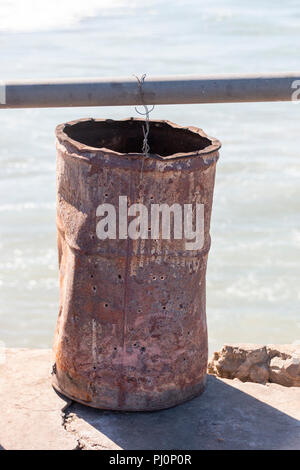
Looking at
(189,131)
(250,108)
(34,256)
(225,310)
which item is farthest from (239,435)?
(250,108)

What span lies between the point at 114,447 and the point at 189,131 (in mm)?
1533

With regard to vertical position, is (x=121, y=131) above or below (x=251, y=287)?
above

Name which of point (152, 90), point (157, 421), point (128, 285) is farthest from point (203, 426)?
point (152, 90)

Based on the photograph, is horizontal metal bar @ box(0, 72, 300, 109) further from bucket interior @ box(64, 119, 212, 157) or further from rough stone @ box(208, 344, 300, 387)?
rough stone @ box(208, 344, 300, 387)

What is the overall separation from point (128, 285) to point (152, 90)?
2.74ft

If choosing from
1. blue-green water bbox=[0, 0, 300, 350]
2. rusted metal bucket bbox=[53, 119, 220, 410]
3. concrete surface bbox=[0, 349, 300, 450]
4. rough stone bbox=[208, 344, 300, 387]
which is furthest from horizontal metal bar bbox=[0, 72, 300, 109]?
blue-green water bbox=[0, 0, 300, 350]

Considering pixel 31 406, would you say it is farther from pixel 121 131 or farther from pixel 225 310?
pixel 225 310

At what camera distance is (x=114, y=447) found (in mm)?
3273

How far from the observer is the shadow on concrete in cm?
332

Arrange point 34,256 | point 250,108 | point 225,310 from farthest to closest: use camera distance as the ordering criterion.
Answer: point 250,108 → point 34,256 → point 225,310

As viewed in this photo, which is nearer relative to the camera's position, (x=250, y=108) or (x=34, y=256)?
(x=34, y=256)

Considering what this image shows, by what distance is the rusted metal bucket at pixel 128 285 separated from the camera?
10.8 ft

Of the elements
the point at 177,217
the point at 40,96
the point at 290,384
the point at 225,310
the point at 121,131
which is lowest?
the point at 225,310

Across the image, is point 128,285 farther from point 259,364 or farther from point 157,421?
point 259,364
